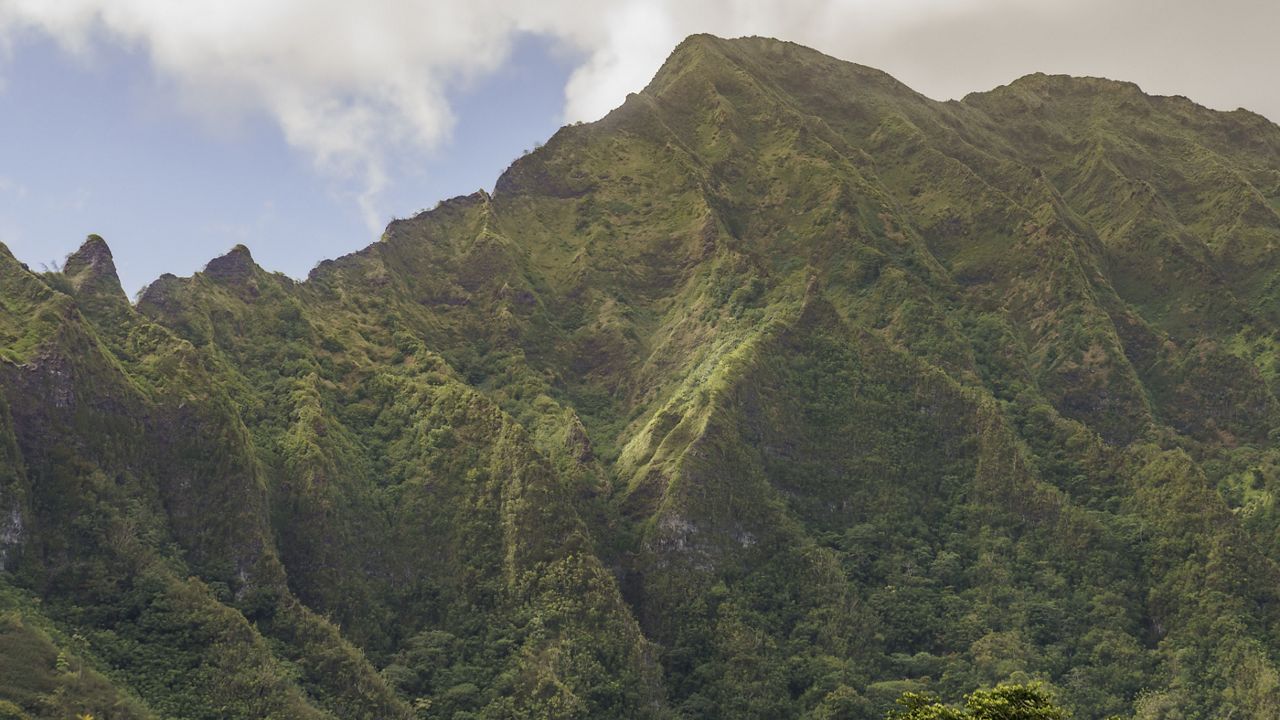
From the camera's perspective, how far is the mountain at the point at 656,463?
92500 mm

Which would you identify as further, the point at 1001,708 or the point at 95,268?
the point at 95,268

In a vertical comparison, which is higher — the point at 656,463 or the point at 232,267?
the point at 232,267

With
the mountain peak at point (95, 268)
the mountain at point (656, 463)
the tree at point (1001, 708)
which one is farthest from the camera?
the mountain peak at point (95, 268)

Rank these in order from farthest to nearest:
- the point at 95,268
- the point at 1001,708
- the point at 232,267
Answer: the point at 232,267 → the point at 95,268 → the point at 1001,708

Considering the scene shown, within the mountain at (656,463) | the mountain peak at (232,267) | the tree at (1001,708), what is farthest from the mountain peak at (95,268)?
the tree at (1001,708)

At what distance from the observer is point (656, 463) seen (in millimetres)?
116812

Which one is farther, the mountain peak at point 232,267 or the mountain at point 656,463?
the mountain peak at point 232,267

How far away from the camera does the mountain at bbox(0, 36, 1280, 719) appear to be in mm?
92500

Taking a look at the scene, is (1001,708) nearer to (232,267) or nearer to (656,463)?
(656,463)

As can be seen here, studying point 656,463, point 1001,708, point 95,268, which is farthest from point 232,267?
point 1001,708

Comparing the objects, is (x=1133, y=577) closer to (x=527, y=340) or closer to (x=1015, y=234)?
(x=1015, y=234)

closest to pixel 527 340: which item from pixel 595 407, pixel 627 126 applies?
pixel 595 407

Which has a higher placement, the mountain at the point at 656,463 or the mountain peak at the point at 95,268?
the mountain peak at the point at 95,268

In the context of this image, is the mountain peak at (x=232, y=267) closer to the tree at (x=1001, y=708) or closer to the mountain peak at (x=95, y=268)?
the mountain peak at (x=95, y=268)
